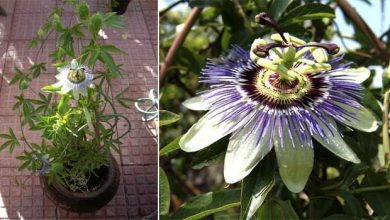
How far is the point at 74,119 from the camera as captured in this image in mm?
1106

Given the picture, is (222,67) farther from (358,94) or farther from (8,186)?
(8,186)

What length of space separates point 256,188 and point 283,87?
20 cm

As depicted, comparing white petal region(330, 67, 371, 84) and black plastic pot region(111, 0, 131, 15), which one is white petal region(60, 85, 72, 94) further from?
white petal region(330, 67, 371, 84)

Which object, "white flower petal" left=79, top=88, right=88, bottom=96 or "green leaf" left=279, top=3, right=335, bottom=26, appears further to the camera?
"green leaf" left=279, top=3, right=335, bottom=26

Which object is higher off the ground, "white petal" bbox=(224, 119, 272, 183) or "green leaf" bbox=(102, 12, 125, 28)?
"green leaf" bbox=(102, 12, 125, 28)

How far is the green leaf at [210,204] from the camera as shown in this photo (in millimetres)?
984

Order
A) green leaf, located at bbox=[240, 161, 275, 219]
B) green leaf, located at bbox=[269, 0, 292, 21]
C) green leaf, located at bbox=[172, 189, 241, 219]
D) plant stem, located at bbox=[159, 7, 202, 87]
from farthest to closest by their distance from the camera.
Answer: plant stem, located at bbox=[159, 7, 202, 87] < green leaf, located at bbox=[269, 0, 292, 21] < green leaf, located at bbox=[172, 189, 241, 219] < green leaf, located at bbox=[240, 161, 275, 219]

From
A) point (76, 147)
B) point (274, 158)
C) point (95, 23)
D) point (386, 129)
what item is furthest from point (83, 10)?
point (386, 129)

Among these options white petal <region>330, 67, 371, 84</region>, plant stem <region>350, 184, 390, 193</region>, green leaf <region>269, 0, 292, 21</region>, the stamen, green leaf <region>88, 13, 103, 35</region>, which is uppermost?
the stamen

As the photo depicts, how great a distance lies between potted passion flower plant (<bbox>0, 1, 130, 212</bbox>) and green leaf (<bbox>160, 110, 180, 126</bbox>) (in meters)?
0.10

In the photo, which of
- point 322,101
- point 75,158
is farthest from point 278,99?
point 75,158

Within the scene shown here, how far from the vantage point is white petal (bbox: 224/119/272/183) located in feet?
2.98

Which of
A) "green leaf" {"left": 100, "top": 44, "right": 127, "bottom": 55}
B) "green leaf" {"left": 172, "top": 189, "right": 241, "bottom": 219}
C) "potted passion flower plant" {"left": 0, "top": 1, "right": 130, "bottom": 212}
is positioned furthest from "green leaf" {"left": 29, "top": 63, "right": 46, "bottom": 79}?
"green leaf" {"left": 172, "top": 189, "right": 241, "bottom": 219}

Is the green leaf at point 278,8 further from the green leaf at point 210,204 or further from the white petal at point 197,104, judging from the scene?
the green leaf at point 210,204
